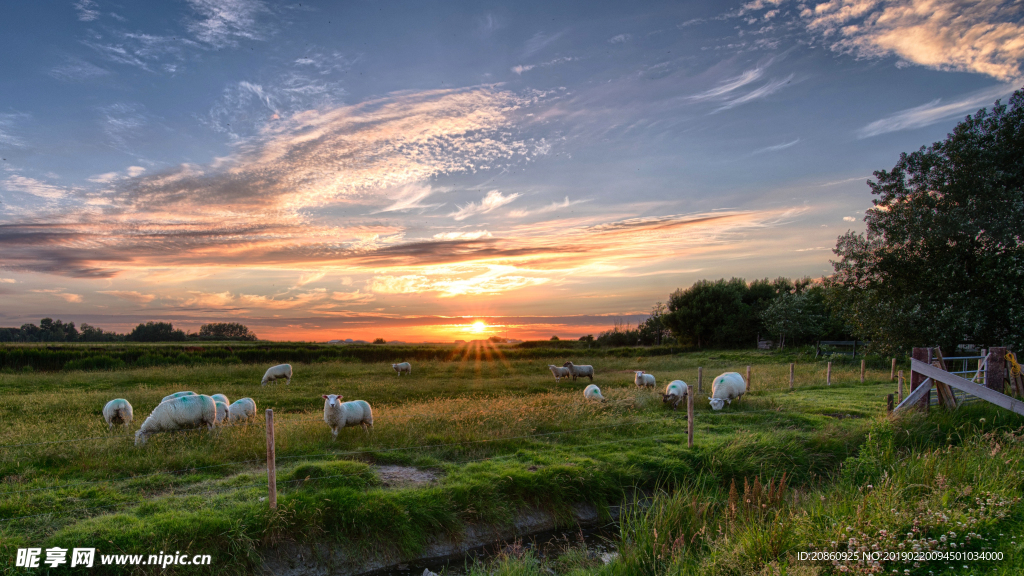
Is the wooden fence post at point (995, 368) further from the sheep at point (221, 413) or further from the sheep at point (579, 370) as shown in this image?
the sheep at point (221, 413)

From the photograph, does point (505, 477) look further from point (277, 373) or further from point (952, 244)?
point (952, 244)

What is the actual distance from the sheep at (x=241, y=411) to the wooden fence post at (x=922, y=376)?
1743cm

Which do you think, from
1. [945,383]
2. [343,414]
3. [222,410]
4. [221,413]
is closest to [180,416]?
[221,413]

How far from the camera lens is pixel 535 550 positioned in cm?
764

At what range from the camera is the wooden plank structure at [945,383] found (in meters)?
10.1

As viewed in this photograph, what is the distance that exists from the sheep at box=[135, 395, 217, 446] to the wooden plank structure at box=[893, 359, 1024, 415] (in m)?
16.7

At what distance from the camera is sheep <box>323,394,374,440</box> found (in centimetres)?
1130

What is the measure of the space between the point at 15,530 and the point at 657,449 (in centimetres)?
1045

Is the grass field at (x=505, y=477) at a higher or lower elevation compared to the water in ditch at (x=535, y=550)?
higher

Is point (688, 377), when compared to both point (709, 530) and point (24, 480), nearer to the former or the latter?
point (709, 530)

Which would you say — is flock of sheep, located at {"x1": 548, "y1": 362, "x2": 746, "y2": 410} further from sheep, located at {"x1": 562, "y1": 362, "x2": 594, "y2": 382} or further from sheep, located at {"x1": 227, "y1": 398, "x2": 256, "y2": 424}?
sheep, located at {"x1": 562, "y1": 362, "x2": 594, "y2": 382}

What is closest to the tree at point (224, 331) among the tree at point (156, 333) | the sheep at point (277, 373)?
the tree at point (156, 333)

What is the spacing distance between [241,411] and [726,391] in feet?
49.5

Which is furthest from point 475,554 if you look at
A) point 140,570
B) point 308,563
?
point 140,570
